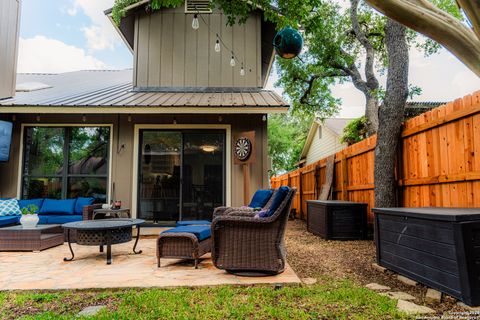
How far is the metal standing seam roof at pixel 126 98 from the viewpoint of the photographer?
628 centimetres

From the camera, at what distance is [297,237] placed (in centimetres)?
666

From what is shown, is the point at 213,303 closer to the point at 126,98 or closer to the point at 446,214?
the point at 446,214

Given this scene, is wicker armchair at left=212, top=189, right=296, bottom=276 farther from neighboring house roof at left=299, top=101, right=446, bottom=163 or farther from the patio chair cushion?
neighboring house roof at left=299, top=101, right=446, bottom=163

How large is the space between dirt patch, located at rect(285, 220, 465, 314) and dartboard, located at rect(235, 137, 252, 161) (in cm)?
183

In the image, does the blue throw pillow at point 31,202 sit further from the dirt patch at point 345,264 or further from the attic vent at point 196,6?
the attic vent at point 196,6

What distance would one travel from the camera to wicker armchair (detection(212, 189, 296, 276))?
3.53 meters

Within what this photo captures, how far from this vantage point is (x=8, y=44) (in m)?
7.67

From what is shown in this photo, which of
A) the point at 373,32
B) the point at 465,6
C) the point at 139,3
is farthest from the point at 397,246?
the point at 373,32

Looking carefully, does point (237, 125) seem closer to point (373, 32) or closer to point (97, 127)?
point (97, 127)

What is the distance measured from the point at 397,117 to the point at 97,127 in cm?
593

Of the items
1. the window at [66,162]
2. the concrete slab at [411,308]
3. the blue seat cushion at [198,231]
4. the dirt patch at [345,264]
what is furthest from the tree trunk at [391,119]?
the window at [66,162]

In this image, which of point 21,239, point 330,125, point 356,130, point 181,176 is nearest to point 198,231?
point 181,176

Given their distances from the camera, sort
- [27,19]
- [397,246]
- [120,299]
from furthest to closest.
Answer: [27,19] < [397,246] < [120,299]

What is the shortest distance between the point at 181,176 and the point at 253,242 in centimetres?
370
